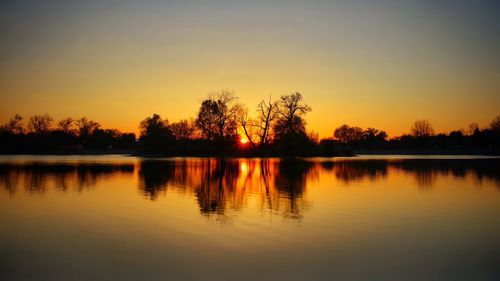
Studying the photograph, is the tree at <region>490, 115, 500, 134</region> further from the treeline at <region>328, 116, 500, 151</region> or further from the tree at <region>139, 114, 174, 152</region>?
the tree at <region>139, 114, 174, 152</region>

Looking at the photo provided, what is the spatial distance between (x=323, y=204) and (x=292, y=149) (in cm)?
6546

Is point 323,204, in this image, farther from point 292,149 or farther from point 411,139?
point 411,139

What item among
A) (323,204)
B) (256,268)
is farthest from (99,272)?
(323,204)

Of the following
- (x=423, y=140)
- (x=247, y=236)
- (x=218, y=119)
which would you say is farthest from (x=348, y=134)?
(x=247, y=236)

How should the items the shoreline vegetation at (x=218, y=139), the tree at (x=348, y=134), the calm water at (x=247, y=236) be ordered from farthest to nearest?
1. the tree at (x=348, y=134)
2. the shoreline vegetation at (x=218, y=139)
3. the calm water at (x=247, y=236)

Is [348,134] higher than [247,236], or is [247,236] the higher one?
[348,134]

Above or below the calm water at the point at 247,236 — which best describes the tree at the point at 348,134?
above

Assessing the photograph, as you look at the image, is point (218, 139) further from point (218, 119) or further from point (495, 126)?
point (495, 126)

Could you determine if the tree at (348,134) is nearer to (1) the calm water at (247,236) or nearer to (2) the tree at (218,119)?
(2) the tree at (218,119)

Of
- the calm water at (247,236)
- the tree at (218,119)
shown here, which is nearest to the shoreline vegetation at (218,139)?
the tree at (218,119)

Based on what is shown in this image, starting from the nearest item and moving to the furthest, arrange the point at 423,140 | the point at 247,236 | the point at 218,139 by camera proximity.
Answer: the point at 247,236
the point at 218,139
the point at 423,140

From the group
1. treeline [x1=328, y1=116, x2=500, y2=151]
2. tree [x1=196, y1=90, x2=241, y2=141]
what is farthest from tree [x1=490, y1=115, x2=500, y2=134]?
tree [x1=196, y1=90, x2=241, y2=141]

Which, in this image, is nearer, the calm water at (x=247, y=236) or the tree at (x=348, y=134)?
the calm water at (x=247, y=236)

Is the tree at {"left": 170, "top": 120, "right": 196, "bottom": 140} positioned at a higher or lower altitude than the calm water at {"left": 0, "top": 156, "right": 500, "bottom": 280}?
higher
